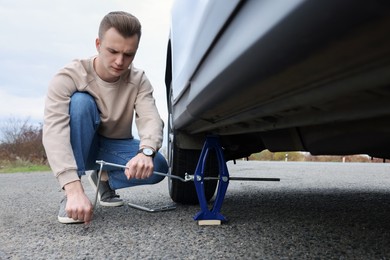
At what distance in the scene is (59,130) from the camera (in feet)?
5.43

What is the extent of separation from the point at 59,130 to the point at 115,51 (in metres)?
0.39

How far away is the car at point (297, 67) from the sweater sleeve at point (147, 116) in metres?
0.50

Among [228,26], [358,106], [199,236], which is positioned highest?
[228,26]

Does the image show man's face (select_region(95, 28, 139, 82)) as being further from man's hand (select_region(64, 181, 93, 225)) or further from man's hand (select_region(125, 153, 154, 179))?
man's hand (select_region(64, 181, 93, 225))

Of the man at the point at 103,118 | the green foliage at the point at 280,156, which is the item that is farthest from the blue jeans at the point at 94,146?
the green foliage at the point at 280,156

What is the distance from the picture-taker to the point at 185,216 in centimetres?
203

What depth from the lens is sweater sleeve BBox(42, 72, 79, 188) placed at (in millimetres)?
1561

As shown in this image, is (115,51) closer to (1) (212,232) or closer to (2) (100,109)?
(2) (100,109)

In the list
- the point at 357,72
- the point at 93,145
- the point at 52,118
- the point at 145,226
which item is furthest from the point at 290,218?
the point at 357,72

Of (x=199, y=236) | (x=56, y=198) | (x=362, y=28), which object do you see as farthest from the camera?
(x=56, y=198)

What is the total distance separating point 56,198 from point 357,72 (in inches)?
100

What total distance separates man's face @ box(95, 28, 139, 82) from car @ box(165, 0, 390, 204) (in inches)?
12.4

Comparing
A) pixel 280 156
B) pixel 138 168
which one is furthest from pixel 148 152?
pixel 280 156

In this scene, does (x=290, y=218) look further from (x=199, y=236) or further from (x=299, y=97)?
(x=299, y=97)
